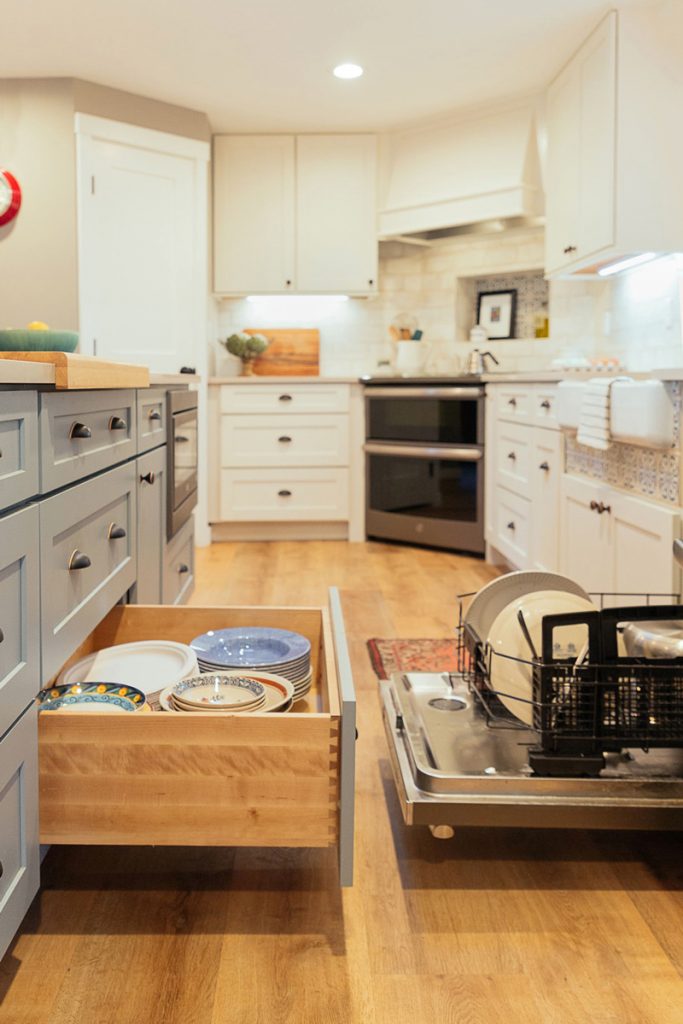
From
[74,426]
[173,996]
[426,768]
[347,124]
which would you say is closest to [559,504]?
[426,768]

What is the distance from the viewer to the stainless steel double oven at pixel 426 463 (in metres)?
4.59

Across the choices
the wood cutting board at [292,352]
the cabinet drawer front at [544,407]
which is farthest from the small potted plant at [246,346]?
the cabinet drawer front at [544,407]

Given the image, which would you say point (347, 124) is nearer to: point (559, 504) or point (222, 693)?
point (559, 504)

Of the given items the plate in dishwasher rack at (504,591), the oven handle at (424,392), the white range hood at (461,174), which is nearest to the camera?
the plate in dishwasher rack at (504,591)

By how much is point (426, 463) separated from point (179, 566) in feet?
7.09

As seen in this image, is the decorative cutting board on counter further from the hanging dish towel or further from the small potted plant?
the small potted plant

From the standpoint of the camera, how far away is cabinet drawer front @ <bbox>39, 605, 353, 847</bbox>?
1.26m

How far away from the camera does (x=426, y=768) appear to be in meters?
1.50

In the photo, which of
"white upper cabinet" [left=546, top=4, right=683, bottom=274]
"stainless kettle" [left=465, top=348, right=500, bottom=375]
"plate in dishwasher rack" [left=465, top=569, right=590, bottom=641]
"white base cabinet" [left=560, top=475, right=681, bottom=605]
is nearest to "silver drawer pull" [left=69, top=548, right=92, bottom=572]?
"plate in dishwasher rack" [left=465, top=569, right=590, bottom=641]

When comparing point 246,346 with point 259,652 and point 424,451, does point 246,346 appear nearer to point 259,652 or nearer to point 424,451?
point 424,451

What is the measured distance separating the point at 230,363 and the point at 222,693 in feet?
14.3

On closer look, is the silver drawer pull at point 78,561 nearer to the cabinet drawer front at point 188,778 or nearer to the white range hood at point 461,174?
the cabinet drawer front at point 188,778

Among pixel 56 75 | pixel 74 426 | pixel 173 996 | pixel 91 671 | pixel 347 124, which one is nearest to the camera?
pixel 173 996

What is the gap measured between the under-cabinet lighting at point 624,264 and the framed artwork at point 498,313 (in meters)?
0.90
